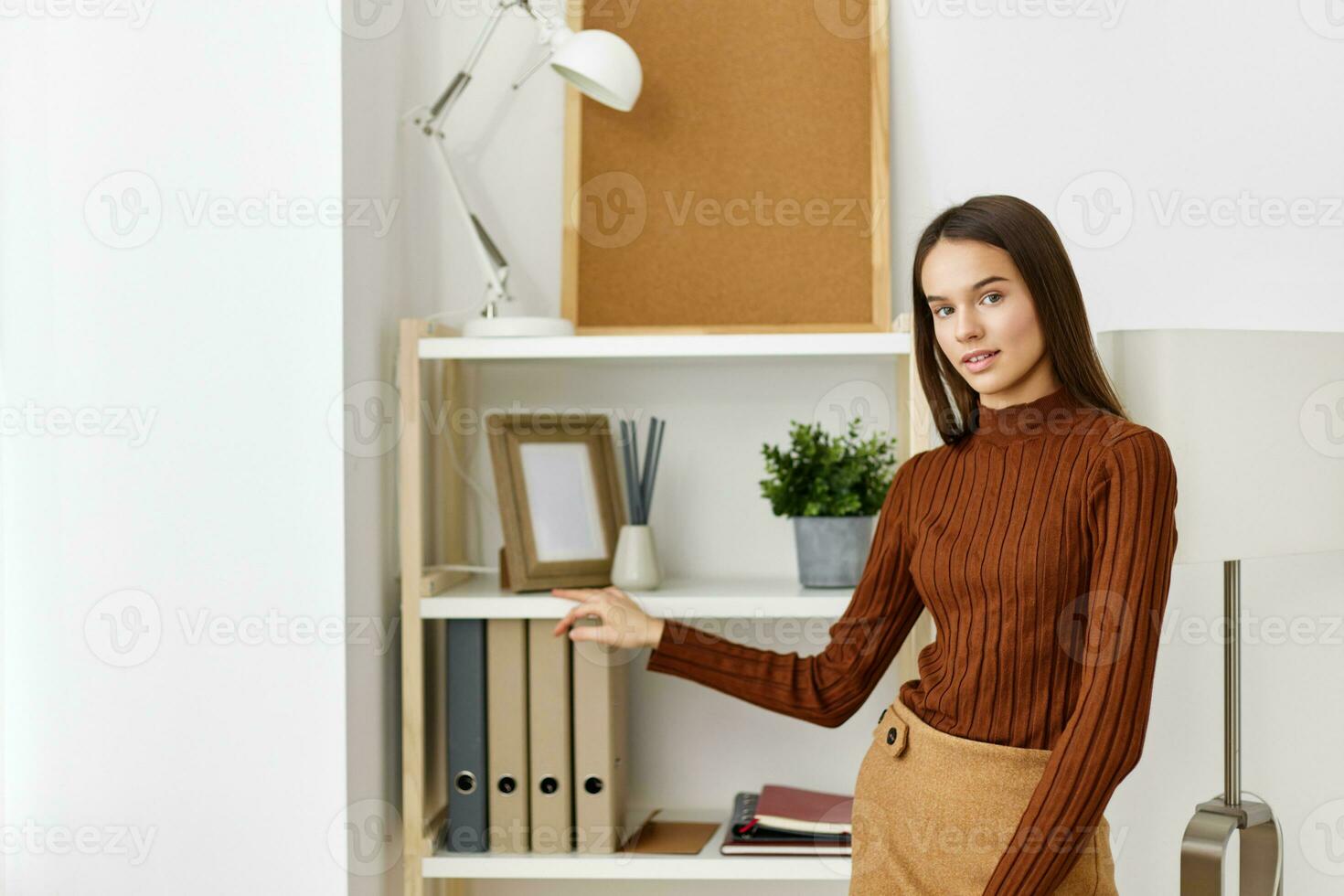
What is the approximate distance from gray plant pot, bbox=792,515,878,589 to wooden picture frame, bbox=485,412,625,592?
0.29 m

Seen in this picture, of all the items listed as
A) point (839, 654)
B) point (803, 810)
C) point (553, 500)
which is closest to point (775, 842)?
point (803, 810)

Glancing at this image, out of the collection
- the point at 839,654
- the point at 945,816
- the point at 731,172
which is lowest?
the point at 945,816

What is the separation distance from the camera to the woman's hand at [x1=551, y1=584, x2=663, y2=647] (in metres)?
1.47

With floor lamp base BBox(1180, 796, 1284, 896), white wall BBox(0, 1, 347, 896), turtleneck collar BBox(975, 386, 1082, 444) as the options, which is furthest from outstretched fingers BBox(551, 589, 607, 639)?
floor lamp base BBox(1180, 796, 1284, 896)

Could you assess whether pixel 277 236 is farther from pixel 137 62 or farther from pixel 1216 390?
pixel 1216 390

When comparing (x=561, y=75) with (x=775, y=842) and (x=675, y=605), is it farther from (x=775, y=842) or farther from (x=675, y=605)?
(x=775, y=842)

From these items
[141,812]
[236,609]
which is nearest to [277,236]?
[236,609]

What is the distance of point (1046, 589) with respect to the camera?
44.1 inches

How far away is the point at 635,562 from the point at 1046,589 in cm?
66

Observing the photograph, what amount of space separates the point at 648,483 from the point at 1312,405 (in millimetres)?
882

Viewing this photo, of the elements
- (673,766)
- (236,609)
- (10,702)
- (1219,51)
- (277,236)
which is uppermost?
(1219,51)

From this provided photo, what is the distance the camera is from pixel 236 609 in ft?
4.83

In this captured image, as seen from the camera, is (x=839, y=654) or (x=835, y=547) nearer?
(x=839, y=654)

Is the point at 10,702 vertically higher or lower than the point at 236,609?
lower
